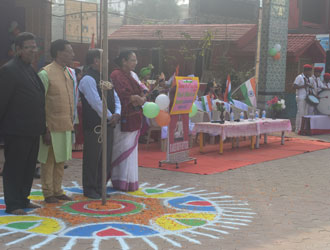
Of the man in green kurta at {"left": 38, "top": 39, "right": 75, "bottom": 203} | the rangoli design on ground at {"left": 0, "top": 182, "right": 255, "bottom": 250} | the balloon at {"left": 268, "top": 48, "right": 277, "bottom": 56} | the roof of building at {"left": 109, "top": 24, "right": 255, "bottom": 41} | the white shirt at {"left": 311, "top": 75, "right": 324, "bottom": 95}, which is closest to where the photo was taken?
the rangoli design on ground at {"left": 0, "top": 182, "right": 255, "bottom": 250}

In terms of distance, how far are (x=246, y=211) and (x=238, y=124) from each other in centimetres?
446

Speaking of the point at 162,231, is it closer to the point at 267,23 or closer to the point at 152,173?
the point at 152,173

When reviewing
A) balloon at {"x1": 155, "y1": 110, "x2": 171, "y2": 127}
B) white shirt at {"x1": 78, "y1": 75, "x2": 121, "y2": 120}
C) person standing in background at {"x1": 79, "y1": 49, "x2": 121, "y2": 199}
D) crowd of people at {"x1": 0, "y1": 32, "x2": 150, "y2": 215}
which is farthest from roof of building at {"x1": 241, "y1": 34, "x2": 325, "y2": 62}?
white shirt at {"x1": 78, "y1": 75, "x2": 121, "y2": 120}

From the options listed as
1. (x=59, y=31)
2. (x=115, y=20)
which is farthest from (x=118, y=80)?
(x=115, y=20)

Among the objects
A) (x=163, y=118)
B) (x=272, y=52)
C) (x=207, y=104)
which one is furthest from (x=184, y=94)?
(x=272, y=52)

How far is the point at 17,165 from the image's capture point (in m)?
4.91

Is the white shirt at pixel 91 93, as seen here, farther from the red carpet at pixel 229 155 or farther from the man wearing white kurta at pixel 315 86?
the man wearing white kurta at pixel 315 86

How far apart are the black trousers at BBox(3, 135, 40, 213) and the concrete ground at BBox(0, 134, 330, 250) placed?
0.61 m

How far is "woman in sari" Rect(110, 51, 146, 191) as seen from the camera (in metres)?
6.00

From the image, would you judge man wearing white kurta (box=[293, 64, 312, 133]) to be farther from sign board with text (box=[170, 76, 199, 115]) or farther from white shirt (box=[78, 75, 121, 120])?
white shirt (box=[78, 75, 121, 120])

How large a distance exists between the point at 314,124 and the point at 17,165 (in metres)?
9.97

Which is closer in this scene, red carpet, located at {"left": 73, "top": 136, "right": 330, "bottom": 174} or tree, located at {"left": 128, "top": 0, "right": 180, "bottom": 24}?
red carpet, located at {"left": 73, "top": 136, "right": 330, "bottom": 174}

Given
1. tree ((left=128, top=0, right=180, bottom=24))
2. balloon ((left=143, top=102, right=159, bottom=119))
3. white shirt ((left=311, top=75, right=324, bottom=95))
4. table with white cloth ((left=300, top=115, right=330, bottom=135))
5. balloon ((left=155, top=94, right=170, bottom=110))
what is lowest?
table with white cloth ((left=300, top=115, right=330, bottom=135))

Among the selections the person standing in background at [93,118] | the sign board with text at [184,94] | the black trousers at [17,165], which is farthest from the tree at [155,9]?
the black trousers at [17,165]
